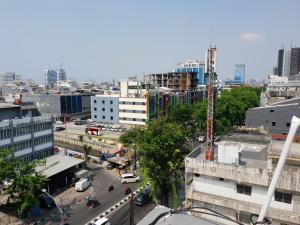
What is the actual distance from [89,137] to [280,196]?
63.1 m

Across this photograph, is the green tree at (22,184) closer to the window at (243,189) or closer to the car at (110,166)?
the window at (243,189)

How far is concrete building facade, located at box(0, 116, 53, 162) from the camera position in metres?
40.1

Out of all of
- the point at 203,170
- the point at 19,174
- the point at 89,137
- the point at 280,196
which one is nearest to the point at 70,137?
the point at 89,137

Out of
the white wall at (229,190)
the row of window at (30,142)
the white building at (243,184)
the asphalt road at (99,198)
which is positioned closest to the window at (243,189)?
the white building at (243,184)

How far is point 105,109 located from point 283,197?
79.6 m

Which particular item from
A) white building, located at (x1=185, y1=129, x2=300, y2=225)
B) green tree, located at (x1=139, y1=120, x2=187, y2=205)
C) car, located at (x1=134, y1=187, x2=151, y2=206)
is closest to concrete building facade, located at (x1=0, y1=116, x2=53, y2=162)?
car, located at (x1=134, y1=187, x2=151, y2=206)

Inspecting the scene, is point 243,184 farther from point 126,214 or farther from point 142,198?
point 142,198

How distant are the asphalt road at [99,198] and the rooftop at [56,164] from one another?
5008 millimetres

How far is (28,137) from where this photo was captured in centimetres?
4384

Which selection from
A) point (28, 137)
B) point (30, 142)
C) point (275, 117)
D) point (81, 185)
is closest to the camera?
point (81, 185)

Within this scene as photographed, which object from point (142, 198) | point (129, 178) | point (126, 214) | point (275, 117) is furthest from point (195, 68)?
point (126, 214)

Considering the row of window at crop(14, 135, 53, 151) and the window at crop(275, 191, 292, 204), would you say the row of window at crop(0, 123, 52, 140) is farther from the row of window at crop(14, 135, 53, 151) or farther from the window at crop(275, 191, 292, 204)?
the window at crop(275, 191, 292, 204)

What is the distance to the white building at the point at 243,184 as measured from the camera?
2092 centimetres

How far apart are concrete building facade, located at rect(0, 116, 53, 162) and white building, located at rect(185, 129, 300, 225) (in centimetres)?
2721
